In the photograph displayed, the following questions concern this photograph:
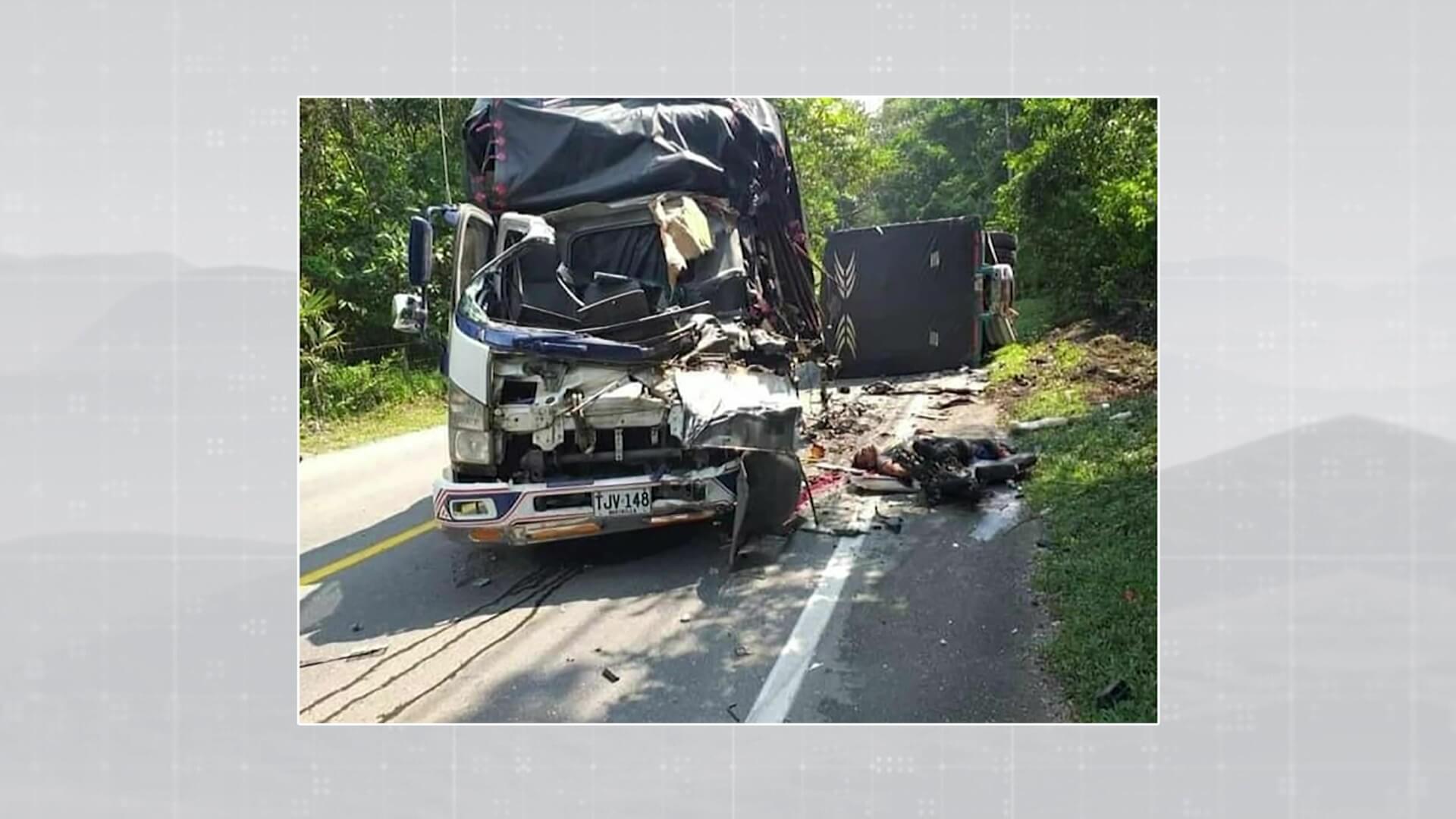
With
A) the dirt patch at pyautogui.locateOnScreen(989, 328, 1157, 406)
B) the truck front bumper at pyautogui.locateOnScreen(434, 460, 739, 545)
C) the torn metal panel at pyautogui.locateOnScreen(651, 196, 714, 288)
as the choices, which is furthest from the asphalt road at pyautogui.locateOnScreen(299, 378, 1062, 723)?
the dirt patch at pyautogui.locateOnScreen(989, 328, 1157, 406)

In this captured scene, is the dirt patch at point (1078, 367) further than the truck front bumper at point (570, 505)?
Yes

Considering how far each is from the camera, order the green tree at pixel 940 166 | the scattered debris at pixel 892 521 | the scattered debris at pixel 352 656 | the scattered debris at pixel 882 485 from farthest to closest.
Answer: the green tree at pixel 940 166, the scattered debris at pixel 882 485, the scattered debris at pixel 892 521, the scattered debris at pixel 352 656

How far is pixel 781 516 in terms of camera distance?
15.5ft

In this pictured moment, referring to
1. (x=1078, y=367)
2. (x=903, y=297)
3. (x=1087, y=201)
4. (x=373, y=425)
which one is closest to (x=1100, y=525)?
(x=1078, y=367)

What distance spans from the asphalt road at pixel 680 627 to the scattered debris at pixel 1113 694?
154 mm

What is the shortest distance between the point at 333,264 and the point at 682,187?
6131 millimetres

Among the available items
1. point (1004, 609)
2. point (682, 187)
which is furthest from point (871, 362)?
point (1004, 609)

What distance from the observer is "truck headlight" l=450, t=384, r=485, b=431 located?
402 centimetres

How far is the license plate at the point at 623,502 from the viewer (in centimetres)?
407

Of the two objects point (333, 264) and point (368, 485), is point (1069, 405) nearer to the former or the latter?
point (368, 485)

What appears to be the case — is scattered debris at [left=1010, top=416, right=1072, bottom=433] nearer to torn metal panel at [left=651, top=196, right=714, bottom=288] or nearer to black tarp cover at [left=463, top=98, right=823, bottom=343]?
black tarp cover at [left=463, top=98, right=823, bottom=343]

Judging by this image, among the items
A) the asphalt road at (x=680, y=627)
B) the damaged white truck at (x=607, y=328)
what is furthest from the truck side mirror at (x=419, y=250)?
the asphalt road at (x=680, y=627)

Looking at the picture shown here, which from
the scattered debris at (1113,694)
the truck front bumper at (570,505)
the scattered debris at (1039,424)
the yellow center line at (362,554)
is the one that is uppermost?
the scattered debris at (1039,424)

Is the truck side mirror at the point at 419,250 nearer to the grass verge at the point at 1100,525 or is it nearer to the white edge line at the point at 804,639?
the white edge line at the point at 804,639
